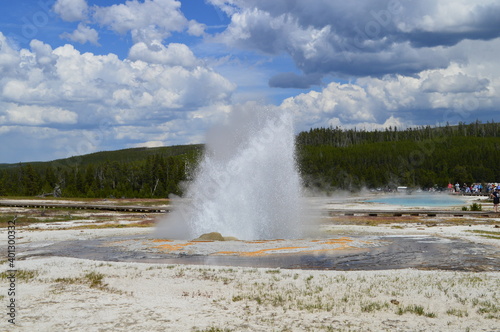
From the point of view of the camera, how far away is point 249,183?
2972cm

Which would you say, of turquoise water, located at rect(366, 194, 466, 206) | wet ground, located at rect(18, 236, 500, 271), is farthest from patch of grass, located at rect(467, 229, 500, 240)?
turquoise water, located at rect(366, 194, 466, 206)

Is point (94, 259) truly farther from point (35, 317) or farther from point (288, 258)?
point (35, 317)

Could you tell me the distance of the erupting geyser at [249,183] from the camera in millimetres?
29391

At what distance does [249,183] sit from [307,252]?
9026mm

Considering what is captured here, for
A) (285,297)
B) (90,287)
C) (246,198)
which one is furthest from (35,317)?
(246,198)

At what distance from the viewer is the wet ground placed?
1845 centimetres

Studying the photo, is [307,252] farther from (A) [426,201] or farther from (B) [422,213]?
(A) [426,201]

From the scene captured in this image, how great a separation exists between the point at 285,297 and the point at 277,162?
17451 millimetres

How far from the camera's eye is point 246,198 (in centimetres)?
2962

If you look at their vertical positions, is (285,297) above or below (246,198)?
below

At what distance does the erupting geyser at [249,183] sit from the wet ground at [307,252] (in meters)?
4.09

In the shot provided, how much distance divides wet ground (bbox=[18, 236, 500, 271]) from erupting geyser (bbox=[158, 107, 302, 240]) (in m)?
4.09

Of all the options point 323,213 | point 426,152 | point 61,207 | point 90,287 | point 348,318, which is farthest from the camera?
point 426,152

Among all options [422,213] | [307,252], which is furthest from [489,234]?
[422,213]
